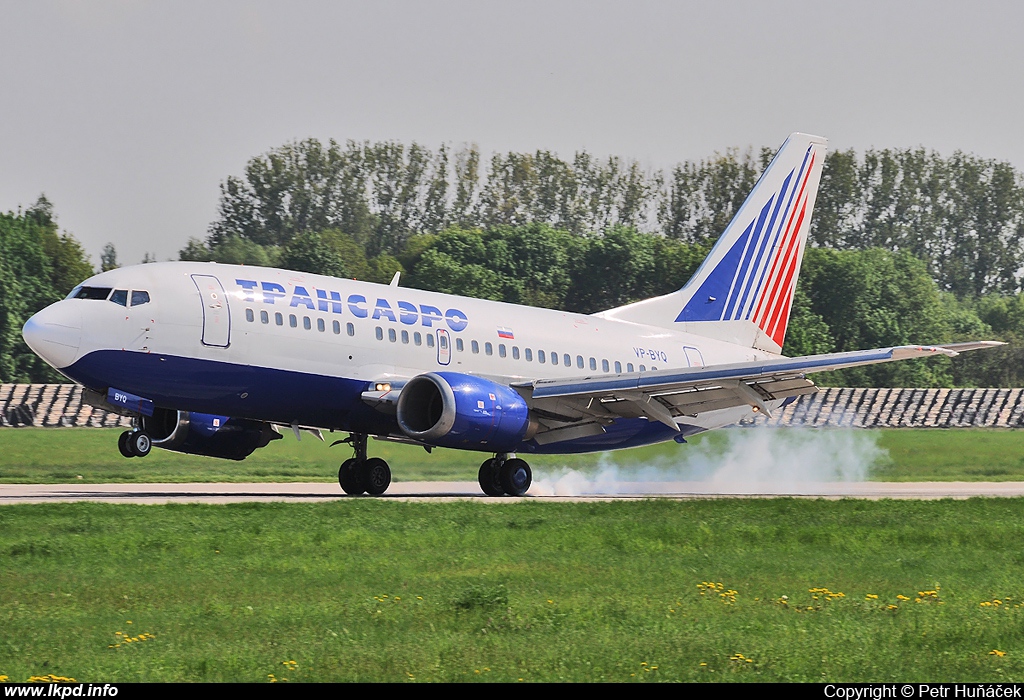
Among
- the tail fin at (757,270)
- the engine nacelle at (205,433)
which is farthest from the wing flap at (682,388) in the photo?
the engine nacelle at (205,433)

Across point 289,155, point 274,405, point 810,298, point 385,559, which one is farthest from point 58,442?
point 289,155

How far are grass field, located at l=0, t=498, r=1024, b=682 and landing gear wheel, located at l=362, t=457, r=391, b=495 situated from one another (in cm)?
640

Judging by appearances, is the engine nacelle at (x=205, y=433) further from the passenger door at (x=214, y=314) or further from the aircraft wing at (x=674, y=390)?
the aircraft wing at (x=674, y=390)

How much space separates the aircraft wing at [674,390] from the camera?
89.1 feet

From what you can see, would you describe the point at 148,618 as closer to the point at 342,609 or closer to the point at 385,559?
the point at 342,609

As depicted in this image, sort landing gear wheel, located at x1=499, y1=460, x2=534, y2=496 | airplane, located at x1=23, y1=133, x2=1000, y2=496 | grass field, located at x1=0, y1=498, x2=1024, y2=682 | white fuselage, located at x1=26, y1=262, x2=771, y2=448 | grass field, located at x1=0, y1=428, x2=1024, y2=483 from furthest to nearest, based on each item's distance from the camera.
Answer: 1. grass field, located at x1=0, y1=428, x2=1024, y2=483
2. landing gear wheel, located at x1=499, y1=460, x2=534, y2=496
3. airplane, located at x1=23, y1=133, x2=1000, y2=496
4. white fuselage, located at x1=26, y1=262, x2=771, y2=448
5. grass field, located at x1=0, y1=498, x2=1024, y2=682

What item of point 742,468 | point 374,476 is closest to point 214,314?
point 374,476

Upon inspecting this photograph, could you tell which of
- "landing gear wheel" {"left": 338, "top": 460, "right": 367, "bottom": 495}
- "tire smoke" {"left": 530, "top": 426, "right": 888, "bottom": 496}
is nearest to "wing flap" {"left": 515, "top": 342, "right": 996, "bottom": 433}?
"tire smoke" {"left": 530, "top": 426, "right": 888, "bottom": 496}

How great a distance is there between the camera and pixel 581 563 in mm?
16625

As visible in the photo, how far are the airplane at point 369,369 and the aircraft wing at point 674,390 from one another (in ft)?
0.13

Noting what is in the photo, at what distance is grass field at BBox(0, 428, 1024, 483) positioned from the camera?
3456cm

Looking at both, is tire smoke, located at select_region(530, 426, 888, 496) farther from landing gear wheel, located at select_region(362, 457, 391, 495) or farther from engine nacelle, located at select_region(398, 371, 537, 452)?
engine nacelle, located at select_region(398, 371, 537, 452)

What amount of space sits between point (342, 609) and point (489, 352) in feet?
52.9

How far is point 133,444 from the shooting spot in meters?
26.3
